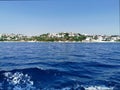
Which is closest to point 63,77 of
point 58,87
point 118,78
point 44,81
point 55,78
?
point 55,78

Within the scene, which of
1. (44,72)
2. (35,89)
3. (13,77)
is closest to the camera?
(35,89)

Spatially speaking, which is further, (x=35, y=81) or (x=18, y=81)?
(x=35, y=81)

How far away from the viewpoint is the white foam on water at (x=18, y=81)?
44.5 feet

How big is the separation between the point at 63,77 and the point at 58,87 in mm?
2725

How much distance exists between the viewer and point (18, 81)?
14.7 m

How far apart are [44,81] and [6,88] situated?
2.88 m

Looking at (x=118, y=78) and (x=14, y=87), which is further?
(x=118, y=78)

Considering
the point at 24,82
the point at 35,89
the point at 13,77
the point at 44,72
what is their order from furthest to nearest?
the point at 44,72 < the point at 13,77 < the point at 24,82 < the point at 35,89

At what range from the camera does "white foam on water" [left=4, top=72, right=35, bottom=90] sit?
13.6m

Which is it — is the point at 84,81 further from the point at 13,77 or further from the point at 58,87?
the point at 13,77

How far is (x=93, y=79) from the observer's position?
1595 centimetres

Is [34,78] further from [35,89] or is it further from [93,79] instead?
[93,79]

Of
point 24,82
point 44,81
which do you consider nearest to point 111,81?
point 44,81

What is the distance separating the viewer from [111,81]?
15.3 metres
